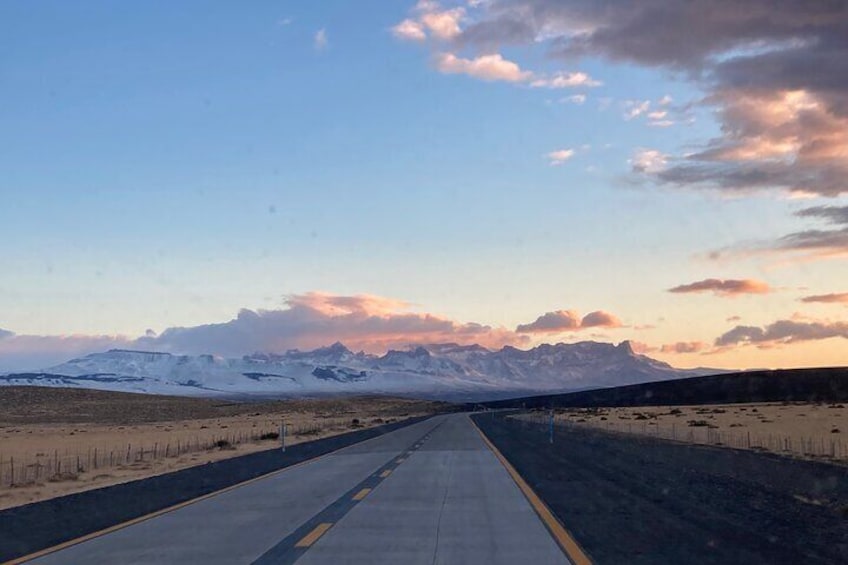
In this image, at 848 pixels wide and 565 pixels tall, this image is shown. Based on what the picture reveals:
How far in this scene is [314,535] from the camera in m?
12.8

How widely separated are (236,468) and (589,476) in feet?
35.0

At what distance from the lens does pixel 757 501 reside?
57.3 ft

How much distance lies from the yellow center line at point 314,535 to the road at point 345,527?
0.05ft

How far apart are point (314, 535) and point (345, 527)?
3.03ft

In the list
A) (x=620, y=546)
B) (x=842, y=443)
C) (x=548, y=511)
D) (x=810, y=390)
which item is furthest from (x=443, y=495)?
(x=810, y=390)

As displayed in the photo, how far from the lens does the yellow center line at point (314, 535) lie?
39.6 ft

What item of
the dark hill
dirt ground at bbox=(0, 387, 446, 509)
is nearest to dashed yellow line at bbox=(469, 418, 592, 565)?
dirt ground at bbox=(0, 387, 446, 509)

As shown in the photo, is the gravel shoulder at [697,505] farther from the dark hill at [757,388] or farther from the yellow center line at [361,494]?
the dark hill at [757,388]

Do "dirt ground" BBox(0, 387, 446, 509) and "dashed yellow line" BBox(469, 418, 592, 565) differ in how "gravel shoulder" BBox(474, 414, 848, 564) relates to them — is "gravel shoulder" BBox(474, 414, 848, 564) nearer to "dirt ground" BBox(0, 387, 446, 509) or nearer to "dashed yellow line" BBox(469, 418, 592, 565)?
"dashed yellow line" BBox(469, 418, 592, 565)

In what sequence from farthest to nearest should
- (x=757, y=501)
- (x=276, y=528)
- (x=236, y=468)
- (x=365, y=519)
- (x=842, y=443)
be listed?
1. (x=842, y=443)
2. (x=236, y=468)
3. (x=757, y=501)
4. (x=365, y=519)
5. (x=276, y=528)

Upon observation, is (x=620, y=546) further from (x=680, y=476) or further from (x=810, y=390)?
(x=810, y=390)

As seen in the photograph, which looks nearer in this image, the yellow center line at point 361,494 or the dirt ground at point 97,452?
the yellow center line at point 361,494

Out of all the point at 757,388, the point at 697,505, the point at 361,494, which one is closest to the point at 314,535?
the point at 361,494

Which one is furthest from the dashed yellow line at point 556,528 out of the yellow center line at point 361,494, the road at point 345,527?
the yellow center line at point 361,494
